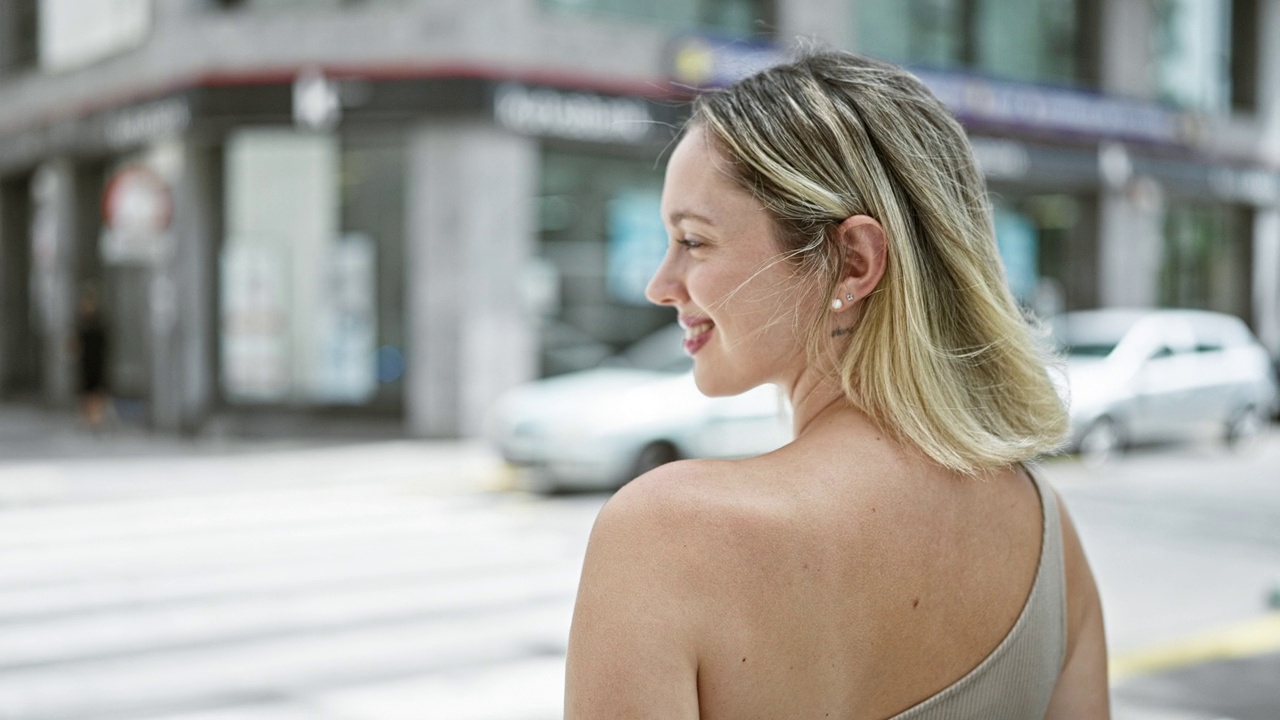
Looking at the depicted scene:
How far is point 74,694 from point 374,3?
12.0m

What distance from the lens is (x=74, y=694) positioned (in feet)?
16.1

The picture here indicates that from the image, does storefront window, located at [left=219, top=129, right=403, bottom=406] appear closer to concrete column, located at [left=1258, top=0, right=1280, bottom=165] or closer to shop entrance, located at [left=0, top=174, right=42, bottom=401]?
shop entrance, located at [left=0, top=174, right=42, bottom=401]

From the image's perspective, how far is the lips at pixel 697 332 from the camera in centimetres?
133

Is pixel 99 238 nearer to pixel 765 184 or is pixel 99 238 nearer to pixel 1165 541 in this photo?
pixel 1165 541

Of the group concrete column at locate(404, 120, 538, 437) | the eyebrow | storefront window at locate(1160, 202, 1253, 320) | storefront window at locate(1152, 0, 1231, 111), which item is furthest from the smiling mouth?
storefront window at locate(1152, 0, 1231, 111)

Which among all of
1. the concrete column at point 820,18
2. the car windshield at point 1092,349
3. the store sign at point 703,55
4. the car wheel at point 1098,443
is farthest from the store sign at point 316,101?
the car wheel at point 1098,443

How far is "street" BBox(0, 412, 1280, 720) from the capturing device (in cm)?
489

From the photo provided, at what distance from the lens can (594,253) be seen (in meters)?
16.5

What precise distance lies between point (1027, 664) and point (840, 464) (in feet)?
1.15

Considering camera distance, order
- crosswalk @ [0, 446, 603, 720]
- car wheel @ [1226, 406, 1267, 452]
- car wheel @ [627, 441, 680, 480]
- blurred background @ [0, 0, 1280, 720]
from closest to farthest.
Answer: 1. crosswalk @ [0, 446, 603, 720]
2. blurred background @ [0, 0, 1280, 720]
3. car wheel @ [627, 441, 680, 480]
4. car wheel @ [1226, 406, 1267, 452]

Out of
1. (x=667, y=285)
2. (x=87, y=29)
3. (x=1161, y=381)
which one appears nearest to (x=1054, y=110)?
(x=1161, y=381)

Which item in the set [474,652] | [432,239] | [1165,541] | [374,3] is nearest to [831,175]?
[474,652]

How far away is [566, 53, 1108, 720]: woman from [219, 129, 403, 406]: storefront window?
1513 cm

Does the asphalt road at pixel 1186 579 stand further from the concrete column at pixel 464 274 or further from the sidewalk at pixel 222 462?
the concrete column at pixel 464 274
